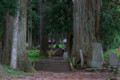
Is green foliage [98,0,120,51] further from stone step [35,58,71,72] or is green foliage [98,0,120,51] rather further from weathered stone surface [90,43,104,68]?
stone step [35,58,71,72]

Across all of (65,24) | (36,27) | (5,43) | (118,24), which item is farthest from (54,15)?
(36,27)

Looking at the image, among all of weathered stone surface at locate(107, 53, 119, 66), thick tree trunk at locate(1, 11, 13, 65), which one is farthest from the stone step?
thick tree trunk at locate(1, 11, 13, 65)

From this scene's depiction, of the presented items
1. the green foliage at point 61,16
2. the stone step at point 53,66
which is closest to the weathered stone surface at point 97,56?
the stone step at point 53,66

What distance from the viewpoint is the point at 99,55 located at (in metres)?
18.7

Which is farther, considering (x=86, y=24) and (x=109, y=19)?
(x=109, y=19)

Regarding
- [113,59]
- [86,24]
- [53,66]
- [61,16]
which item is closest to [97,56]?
[113,59]

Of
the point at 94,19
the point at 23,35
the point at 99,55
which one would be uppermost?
the point at 94,19

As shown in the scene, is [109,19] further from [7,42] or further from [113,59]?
[7,42]

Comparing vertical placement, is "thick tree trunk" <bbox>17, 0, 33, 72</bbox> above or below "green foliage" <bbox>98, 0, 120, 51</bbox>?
below

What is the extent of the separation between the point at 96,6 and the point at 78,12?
156cm

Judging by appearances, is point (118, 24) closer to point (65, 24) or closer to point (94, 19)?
point (65, 24)

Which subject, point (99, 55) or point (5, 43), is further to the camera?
point (99, 55)

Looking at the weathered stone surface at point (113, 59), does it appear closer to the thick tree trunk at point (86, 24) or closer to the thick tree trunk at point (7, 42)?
the thick tree trunk at point (86, 24)

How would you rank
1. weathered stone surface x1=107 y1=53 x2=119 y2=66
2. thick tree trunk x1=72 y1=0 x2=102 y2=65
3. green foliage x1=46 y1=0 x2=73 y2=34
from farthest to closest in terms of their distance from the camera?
green foliage x1=46 y1=0 x2=73 y2=34, thick tree trunk x1=72 y1=0 x2=102 y2=65, weathered stone surface x1=107 y1=53 x2=119 y2=66
